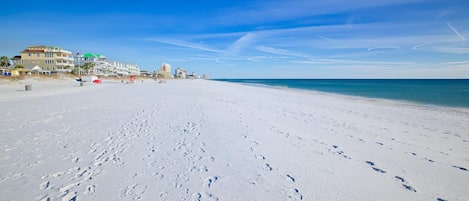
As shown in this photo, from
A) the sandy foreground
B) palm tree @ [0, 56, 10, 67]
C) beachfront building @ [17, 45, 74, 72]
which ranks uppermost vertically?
beachfront building @ [17, 45, 74, 72]

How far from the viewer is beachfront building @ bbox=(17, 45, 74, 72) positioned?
54.8 metres

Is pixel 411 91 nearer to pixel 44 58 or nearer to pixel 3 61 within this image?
pixel 3 61

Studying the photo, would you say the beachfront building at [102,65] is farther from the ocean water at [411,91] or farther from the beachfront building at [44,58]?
the ocean water at [411,91]

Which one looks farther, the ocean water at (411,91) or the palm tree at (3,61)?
the palm tree at (3,61)

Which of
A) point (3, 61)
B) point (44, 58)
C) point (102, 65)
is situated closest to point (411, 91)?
point (3, 61)

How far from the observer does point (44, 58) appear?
182 ft

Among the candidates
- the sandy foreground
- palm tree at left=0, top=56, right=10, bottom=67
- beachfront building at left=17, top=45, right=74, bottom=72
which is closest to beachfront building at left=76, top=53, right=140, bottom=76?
beachfront building at left=17, top=45, right=74, bottom=72

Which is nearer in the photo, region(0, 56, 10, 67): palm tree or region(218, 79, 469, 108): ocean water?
region(218, 79, 469, 108): ocean water

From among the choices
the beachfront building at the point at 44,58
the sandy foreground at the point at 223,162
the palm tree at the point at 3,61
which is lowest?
the sandy foreground at the point at 223,162

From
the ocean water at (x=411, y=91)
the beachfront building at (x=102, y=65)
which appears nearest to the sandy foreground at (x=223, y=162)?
the ocean water at (x=411, y=91)

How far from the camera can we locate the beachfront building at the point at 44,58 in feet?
180

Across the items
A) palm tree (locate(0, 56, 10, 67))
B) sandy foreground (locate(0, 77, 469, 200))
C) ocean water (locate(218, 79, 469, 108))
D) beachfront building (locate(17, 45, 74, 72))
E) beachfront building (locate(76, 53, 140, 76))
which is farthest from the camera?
beachfront building (locate(76, 53, 140, 76))

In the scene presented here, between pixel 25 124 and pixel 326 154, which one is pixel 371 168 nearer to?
pixel 326 154

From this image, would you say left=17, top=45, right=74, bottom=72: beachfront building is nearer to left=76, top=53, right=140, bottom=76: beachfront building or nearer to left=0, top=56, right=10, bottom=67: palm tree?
left=76, top=53, right=140, bottom=76: beachfront building
